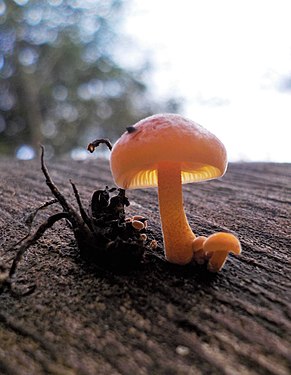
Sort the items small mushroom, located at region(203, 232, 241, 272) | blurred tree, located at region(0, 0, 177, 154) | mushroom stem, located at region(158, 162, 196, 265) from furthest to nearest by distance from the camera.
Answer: blurred tree, located at region(0, 0, 177, 154), mushroom stem, located at region(158, 162, 196, 265), small mushroom, located at region(203, 232, 241, 272)

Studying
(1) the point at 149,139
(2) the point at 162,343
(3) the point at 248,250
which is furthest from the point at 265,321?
(1) the point at 149,139

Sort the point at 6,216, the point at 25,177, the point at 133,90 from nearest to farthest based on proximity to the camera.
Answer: the point at 6,216 → the point at 25,177 → the point at 133,90

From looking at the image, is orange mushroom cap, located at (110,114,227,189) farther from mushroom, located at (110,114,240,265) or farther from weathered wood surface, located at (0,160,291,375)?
weathered wood surface, located at (0,160,291,375)

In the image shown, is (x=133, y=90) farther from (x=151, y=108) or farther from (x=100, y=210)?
(x=100, y=210)

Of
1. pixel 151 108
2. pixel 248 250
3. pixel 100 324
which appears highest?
pixel 151 108

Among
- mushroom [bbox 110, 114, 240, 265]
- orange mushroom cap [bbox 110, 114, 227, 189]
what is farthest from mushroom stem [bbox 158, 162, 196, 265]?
orange mushroom cap [bbox 110, 114, 227, 189]

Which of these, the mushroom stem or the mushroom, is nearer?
the mushroom

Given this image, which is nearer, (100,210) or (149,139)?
(149,139)

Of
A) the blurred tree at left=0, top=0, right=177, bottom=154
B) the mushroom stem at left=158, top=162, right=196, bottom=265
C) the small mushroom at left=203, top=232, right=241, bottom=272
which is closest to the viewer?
the small mushroom at left=203, top=232, right=241, bottom=272
